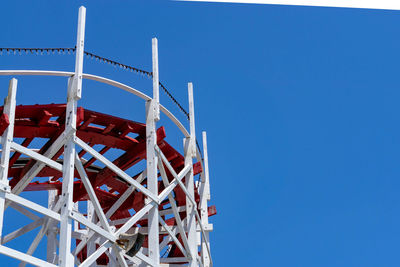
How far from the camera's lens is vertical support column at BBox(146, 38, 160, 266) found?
1466 centimetres

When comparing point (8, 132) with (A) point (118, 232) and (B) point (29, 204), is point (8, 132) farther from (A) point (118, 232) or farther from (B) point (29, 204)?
(A) point (118, 232)

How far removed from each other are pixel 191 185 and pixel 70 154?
5279mm

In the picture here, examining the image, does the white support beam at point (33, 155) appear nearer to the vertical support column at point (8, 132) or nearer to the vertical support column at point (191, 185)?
the vertical support column at point (8, 132)

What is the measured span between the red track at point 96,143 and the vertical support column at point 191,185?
41 centimetres

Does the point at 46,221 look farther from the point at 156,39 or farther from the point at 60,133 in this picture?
the point at 156,39

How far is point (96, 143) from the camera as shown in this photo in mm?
16266

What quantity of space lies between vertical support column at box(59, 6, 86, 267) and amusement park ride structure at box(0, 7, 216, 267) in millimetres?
21

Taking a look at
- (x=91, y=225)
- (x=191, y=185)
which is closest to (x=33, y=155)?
(x=91, y=225)

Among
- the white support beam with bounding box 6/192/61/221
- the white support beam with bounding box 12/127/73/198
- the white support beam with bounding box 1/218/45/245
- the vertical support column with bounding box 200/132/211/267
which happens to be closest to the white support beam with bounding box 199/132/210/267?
the vertical support column with bounding box 200/132/211/267

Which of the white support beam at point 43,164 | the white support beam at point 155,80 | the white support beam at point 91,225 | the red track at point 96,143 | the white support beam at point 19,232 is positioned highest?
the white support beam at point 155,80

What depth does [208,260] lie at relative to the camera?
18.5m

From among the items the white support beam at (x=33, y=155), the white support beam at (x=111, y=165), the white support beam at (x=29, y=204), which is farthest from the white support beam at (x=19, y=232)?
the white support beam at (x=29, y=204)

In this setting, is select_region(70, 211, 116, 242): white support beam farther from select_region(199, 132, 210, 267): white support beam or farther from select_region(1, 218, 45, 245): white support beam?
select_region(199, 132, 210, 267): white support beam

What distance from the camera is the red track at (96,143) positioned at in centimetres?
1453
